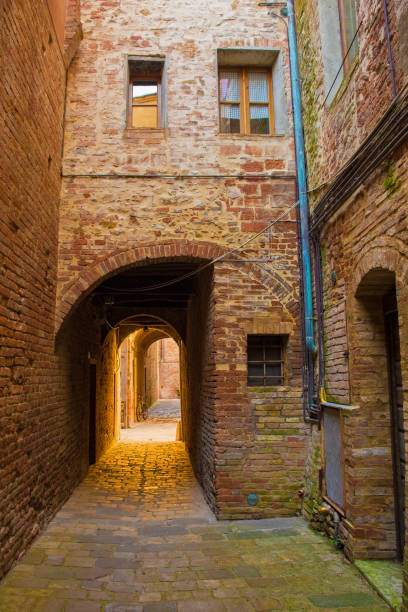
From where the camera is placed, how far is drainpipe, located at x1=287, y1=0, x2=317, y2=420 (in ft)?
18.0

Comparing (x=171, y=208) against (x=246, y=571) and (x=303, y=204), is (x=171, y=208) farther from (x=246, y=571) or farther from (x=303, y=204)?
(x=246, y=571)

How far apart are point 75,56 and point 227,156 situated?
2557 mm

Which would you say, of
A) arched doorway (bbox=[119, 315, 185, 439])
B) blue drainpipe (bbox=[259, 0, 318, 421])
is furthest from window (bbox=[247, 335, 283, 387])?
arched doorway (bbox=[119, 315, 185, 439])

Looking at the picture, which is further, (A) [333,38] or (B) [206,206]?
(B) [206,206]

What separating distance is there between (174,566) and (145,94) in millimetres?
5938

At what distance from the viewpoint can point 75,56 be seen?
6285 mm

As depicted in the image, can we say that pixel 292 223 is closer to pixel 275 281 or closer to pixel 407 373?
pixel 275 281

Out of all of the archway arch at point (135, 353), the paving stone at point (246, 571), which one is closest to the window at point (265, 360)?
the paving stone at point (246, 571)

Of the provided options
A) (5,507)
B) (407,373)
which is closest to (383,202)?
(407,373)

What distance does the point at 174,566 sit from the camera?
13.5 ft

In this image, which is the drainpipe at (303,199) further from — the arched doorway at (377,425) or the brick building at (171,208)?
the arched doorway at (377,425)

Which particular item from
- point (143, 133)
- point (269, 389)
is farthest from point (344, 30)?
point (269, 389)

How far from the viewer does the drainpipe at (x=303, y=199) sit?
5496mm

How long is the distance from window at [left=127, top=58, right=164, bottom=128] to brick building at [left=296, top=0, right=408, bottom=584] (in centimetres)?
232
